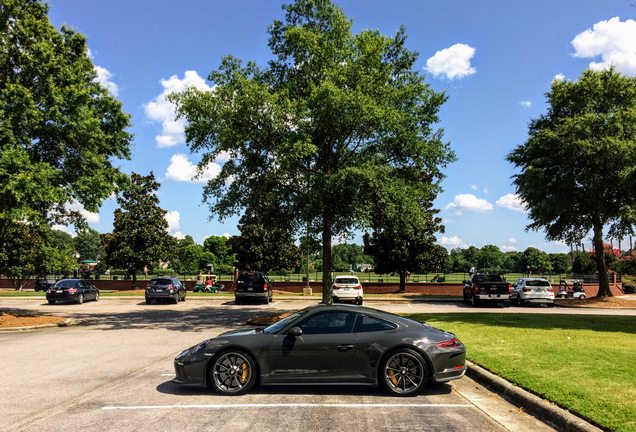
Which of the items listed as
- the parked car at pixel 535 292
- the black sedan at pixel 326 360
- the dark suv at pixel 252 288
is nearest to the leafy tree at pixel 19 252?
the dark suv at pixel 252 288

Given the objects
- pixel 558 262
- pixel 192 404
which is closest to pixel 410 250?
pixel 192 404

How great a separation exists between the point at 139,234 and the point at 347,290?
69.9 ft

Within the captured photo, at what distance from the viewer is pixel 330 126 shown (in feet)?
53.2

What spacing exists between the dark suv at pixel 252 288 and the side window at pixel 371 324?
21249 mm


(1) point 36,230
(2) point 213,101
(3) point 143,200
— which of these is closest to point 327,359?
(2) point 213,101

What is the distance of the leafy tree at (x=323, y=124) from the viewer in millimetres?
15406

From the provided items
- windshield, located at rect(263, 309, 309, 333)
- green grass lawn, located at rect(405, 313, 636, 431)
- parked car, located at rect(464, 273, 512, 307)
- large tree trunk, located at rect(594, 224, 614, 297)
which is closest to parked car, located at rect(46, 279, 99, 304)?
green grass lawn, located at rect(405, 313, 636, 431)

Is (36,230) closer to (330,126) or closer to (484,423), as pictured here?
(330,126)

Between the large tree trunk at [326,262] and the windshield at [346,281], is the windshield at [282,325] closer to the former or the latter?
the large tree trunk at [326,262]

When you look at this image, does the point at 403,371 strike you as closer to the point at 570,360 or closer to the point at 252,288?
the point at 570,360

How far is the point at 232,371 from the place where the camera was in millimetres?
6789

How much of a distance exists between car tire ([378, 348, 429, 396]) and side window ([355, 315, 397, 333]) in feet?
1.32

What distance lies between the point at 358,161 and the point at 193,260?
9472 centimetres

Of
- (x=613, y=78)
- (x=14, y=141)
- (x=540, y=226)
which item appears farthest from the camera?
(x=540, y=226)
